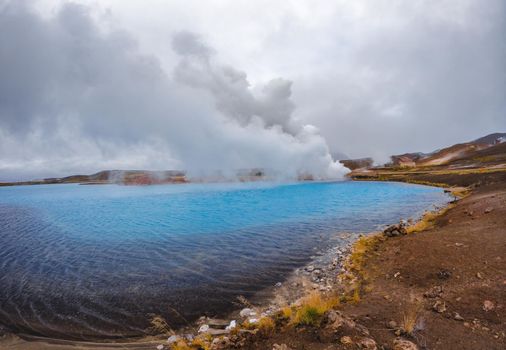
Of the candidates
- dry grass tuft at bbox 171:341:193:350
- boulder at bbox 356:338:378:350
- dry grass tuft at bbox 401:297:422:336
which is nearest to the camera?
boulder at bbox 356:338:378:350

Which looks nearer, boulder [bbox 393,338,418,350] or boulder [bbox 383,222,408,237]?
boulder [bbox 393,338,418,350]

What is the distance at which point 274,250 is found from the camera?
19.8 metres

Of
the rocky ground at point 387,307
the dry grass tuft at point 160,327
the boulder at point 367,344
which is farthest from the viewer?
Result: the dry grass tuft at point 160,327

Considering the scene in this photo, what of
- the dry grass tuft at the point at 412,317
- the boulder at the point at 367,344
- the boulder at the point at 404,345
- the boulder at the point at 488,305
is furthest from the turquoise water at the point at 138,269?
the boulder at the point at 488,305

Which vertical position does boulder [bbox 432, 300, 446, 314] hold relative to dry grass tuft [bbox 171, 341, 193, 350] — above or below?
above

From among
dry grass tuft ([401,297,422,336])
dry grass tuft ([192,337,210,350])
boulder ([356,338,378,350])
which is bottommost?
dry grass tuft ([192,337,210,350])

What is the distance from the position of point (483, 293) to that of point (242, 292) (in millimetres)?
9615

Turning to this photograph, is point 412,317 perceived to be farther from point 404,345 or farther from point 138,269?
point 138,269

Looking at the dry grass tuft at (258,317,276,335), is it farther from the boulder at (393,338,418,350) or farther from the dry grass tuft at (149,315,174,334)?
the dry grass tuft at (149,315,174,334)

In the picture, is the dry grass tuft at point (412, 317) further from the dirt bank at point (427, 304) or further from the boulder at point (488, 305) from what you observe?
the boulder at point (488, 305)

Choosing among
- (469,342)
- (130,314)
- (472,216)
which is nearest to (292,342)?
(469,342)

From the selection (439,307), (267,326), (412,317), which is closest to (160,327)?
(267,326)

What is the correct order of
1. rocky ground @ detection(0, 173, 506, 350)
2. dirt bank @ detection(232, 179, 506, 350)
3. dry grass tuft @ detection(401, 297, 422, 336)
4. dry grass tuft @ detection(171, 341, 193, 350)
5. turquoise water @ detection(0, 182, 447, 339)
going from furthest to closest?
turquoise water @ detection(0, 182, 447, 339) → dry grass tuft @ detection(171, 341, 193, 350) → dry grass tuft @ detection(401, 297, 422, 336) → rocky ground @ detection(0, 173, 506, 350) → dirt bank @ detection(232, 179, 506, 350)

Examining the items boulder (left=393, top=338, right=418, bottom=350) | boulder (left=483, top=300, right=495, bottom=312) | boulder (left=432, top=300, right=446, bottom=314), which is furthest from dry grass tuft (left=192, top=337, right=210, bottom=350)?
boulder (left=483, top=300, right=495, bottom=312)
